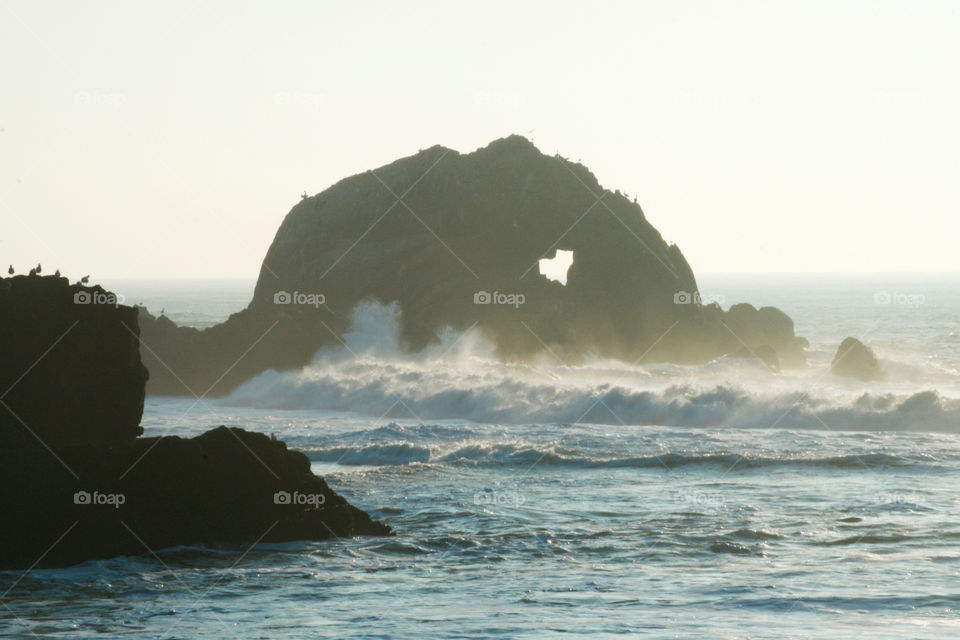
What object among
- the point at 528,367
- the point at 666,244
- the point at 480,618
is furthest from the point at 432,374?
the point at 480,618

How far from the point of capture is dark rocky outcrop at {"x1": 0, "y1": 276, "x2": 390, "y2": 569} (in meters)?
17.5

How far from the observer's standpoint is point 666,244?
6594cm

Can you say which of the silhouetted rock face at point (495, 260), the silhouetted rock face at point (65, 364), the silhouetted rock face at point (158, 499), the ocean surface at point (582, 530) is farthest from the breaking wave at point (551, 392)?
the silhouetted rock face at point (65, 364)

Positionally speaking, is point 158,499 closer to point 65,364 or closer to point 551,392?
point 65,364

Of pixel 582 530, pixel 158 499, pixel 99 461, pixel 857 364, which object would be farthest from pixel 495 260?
pixel 99 461

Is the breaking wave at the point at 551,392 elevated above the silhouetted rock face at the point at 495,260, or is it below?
below

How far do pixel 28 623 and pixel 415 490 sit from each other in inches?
470

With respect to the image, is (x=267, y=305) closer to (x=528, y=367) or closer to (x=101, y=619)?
(x=528, y=367)

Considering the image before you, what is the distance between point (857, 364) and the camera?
59.9 meters

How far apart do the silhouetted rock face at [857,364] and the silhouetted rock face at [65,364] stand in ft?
154

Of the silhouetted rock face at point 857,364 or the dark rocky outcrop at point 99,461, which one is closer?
the dark rocky outcrop at point 99,461

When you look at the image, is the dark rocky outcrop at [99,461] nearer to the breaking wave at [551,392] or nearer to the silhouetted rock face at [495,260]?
the breaking wave at [551,392]

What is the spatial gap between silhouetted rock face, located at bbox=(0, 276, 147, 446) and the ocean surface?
232cm

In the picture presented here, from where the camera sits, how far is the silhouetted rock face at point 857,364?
59.6m
